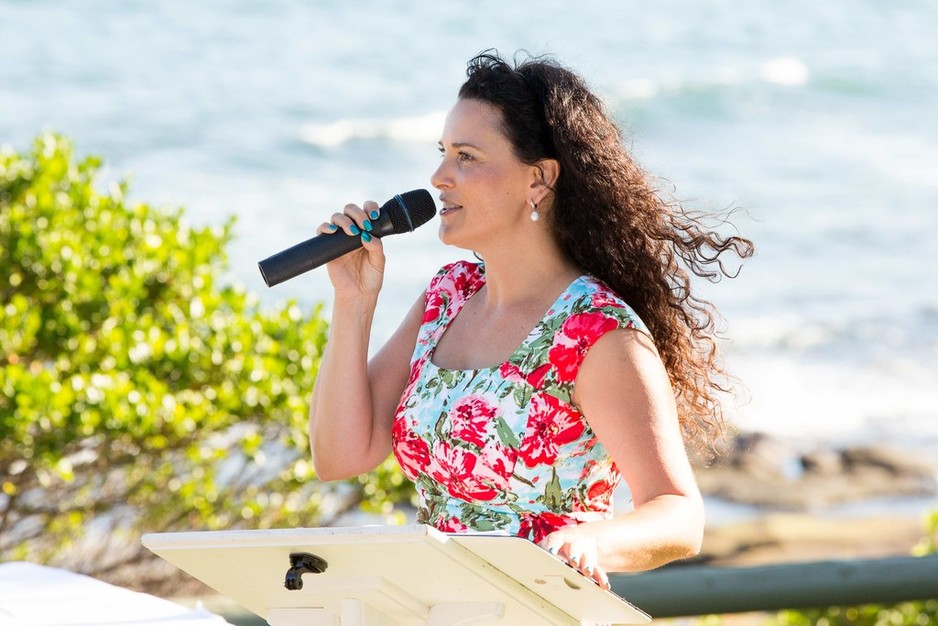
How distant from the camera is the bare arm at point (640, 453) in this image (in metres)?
2.38

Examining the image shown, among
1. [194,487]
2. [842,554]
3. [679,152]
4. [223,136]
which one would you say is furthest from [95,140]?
[194,487]

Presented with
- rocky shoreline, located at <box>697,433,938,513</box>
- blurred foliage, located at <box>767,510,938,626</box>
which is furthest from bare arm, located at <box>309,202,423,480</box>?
rocky shoreline, located at <box>697,433,938,513</box>

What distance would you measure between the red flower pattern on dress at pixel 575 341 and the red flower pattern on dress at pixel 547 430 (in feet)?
0.19

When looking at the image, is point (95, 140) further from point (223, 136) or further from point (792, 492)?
point (792, 492)

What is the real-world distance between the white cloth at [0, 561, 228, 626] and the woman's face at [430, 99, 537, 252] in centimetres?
92

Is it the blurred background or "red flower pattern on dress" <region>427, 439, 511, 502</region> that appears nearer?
"red flower pattern on dress" <region>427, 439, 511, 502</region>

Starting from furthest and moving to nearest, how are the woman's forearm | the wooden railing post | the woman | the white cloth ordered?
the wooden railing post
the woman
the white cloth
the woman's forearm

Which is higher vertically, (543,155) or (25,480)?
(543,155)

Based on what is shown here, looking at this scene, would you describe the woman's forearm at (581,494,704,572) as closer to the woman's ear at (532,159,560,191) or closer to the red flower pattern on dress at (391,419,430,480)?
the red flower pattern on dress at (391,419,430,480)

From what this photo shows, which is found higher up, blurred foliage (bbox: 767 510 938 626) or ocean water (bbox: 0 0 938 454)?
ocean water (bbox: 0 0 938 454)

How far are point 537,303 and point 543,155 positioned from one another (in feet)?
1.02

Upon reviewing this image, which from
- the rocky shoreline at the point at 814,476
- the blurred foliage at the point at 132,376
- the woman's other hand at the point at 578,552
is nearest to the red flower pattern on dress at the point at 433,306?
the woman's other hand at the point at 578,552

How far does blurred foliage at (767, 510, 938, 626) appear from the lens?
14.1ft

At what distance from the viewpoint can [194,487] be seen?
4.82 metres
